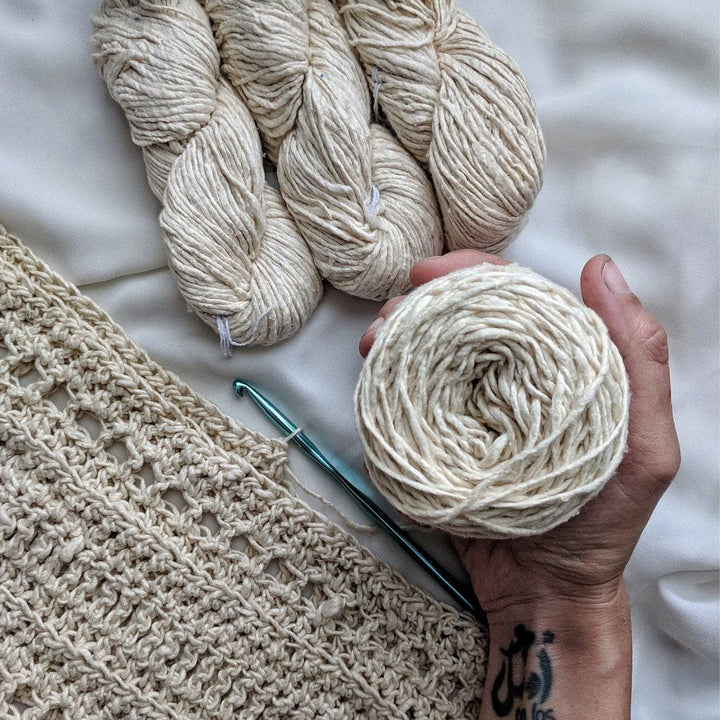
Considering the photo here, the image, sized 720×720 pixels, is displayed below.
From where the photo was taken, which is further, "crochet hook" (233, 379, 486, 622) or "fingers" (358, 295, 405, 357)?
"crochet hook" (233, 379, 486, 622)

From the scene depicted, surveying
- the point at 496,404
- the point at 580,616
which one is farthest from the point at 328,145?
the point at 580,616

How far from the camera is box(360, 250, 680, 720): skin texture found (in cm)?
80

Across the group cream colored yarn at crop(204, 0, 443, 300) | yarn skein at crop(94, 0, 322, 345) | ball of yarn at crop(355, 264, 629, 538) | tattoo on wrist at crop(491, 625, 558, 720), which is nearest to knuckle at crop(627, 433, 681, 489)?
ball of yarn at crop(355, 264, 629, 538)

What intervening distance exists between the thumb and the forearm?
0.55 feet

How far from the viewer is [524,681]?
2.81 feet

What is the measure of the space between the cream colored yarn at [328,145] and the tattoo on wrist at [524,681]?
1.51ft

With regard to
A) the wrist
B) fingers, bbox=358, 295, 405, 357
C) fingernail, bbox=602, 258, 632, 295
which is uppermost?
fingernail, bbox=602, 258, 632, 295

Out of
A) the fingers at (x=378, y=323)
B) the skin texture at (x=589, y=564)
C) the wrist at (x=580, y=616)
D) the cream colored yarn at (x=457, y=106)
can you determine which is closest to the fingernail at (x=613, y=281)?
the skin texture at (x=589, y=564)

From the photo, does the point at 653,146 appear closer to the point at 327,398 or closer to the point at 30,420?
the point at 327,398

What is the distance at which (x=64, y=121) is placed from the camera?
934mm

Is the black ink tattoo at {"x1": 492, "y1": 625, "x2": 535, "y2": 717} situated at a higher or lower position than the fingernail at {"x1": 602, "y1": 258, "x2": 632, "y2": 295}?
lower

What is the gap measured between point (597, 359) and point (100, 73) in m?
0.70

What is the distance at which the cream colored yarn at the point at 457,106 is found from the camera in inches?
32.3

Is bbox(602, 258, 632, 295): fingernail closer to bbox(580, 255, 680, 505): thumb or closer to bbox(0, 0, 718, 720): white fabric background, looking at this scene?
bbox(580, 255, 680, 505): thumb
